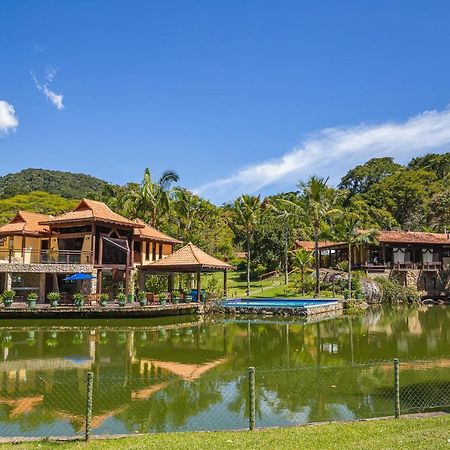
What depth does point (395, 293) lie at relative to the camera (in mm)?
46281

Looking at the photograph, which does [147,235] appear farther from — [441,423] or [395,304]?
[441,423]

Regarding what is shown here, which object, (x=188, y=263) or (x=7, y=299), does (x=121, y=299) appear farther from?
(x=7, y=299)

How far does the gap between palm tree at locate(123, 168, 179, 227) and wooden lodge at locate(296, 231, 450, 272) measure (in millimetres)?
20385

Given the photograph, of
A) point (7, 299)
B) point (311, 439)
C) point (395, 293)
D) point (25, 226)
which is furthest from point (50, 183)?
point (311, 439)

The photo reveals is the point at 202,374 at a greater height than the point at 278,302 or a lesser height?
lesser

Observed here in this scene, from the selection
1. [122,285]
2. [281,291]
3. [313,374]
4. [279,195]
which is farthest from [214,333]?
[279,195]

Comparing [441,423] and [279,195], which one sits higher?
[279,195]

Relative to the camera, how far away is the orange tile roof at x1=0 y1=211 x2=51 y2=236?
3712 centimetres

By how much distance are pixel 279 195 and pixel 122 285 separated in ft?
152

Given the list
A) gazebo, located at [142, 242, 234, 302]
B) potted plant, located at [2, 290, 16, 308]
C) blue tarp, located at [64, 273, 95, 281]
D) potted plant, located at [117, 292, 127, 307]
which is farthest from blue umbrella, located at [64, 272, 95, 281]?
gazebo, located at [142, 242, 234, 302]

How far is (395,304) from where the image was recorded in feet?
148

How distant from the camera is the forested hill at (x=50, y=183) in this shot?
324ft

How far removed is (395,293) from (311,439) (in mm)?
41922

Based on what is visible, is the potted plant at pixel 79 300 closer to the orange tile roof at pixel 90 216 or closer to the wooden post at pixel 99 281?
the wooden post at pixel 99 281
